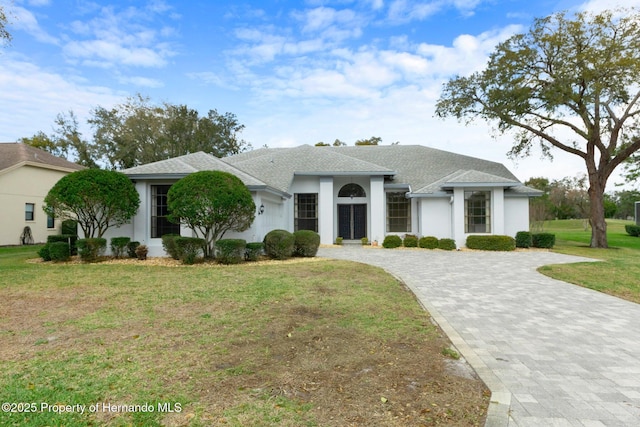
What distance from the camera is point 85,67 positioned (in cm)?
1602

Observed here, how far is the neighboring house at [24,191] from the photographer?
18766 mm

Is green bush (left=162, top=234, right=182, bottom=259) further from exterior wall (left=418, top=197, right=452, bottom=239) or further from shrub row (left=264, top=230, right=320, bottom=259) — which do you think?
exterior wall (left=418, top=197, right=452, bottom=239)

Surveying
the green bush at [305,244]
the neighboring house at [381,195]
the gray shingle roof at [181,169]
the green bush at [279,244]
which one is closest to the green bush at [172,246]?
the gray shingle roof at [181,169]

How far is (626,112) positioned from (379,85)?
1287 centimetres

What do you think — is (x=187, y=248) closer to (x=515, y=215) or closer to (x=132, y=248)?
(x=132, y=248)

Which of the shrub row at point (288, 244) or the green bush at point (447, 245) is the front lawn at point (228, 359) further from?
the green bush at point (447, 245)

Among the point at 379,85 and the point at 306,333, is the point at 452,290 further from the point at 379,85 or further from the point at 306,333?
the point at 379,85

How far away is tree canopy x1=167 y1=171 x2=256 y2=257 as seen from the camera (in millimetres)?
10305

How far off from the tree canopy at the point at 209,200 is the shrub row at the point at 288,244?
1.67 metres

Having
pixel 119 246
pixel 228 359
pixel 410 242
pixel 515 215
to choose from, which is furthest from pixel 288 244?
pixel 515 215

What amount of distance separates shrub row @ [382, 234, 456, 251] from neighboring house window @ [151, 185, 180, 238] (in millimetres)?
9600

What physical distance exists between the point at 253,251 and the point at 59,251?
6.65 m

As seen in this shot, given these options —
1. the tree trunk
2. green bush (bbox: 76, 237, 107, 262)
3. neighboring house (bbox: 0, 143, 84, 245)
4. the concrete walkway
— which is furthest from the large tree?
neighboring house (bbox: 0, 143, 84, 245)

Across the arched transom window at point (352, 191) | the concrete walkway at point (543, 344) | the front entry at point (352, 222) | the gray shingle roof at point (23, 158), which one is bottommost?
the concrete walkway at point (543, 344)
